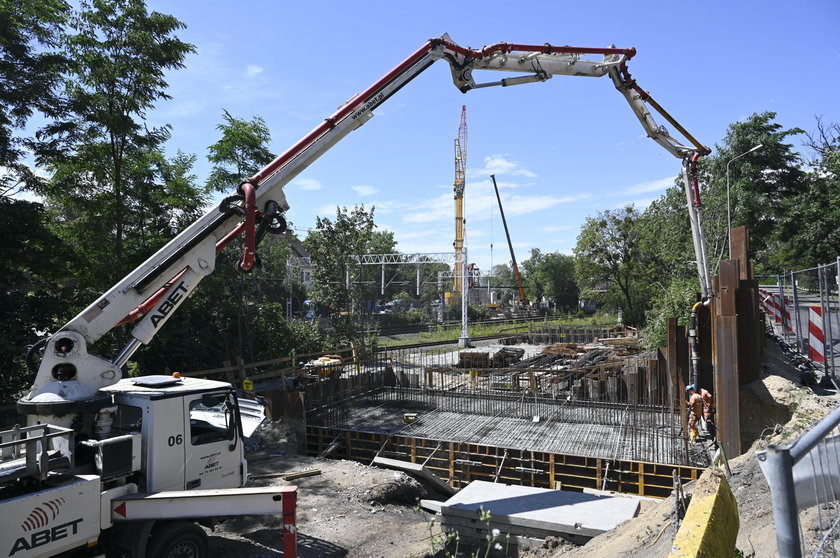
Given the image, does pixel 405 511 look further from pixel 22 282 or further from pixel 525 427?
pixel 22 282

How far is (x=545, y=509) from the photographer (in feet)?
25.9

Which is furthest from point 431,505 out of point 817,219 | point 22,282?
point 817,219

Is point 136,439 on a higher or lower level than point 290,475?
higher

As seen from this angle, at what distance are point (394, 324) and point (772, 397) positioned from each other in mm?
46487

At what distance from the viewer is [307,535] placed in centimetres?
816

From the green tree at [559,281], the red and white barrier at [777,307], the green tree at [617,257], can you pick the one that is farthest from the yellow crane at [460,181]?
the red and white barrier at [777,307]

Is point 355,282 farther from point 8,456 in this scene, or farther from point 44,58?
point 8,456

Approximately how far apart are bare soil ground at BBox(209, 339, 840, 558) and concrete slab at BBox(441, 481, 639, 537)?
10.4 inches

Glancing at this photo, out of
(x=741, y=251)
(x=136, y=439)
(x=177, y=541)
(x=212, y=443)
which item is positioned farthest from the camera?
(x=741, y=251)

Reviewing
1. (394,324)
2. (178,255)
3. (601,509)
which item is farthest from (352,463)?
(394,324)

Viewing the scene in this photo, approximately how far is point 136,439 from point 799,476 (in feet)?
20.9

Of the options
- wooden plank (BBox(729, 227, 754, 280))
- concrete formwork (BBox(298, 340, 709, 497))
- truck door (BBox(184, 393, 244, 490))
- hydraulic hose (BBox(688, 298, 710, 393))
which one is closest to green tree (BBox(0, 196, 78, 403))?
concrete formwork (BBox(298, 340, 709, 497))

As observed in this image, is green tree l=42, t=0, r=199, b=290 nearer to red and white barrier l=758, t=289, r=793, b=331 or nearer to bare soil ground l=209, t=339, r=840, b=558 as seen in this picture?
bare soil ground l=209, t=339, r=840, b=558

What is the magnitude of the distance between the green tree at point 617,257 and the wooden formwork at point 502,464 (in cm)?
3460
